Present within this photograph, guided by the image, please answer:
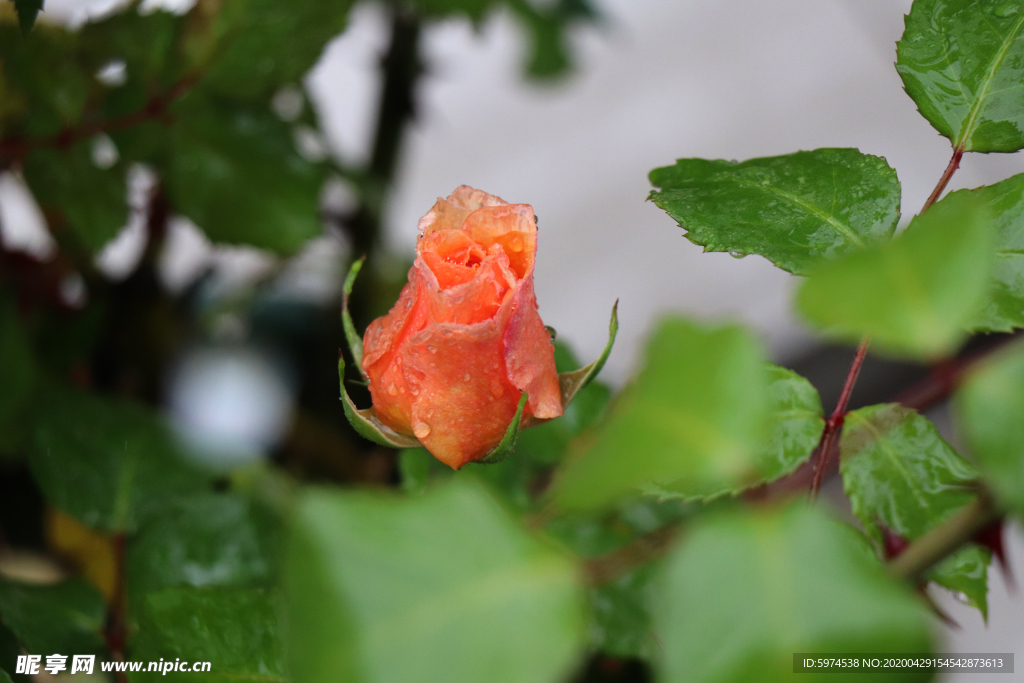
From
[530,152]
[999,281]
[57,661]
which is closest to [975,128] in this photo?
[999,281]

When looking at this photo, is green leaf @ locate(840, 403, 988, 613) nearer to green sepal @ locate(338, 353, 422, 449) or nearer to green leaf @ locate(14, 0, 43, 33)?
green sepal @ locate(338, 353, 422, 449)

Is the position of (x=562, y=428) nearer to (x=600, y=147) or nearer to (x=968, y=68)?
(x=968, y=68)

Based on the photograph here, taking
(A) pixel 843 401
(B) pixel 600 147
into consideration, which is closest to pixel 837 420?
(A) pixel 843 401

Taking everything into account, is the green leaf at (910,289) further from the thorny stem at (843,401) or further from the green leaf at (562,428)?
the green leaf at (562,428)

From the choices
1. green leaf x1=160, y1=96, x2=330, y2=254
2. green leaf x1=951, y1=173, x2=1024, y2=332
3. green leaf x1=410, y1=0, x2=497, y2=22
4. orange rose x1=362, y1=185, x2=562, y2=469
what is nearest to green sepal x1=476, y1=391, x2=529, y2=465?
orange rose x1=362, y1=185, x2=562, y2=469

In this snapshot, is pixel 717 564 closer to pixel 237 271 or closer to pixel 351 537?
pixel 351 537

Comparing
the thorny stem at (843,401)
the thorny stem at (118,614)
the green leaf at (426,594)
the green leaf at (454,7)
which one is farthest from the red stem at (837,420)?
the green leaf at (454,7)
